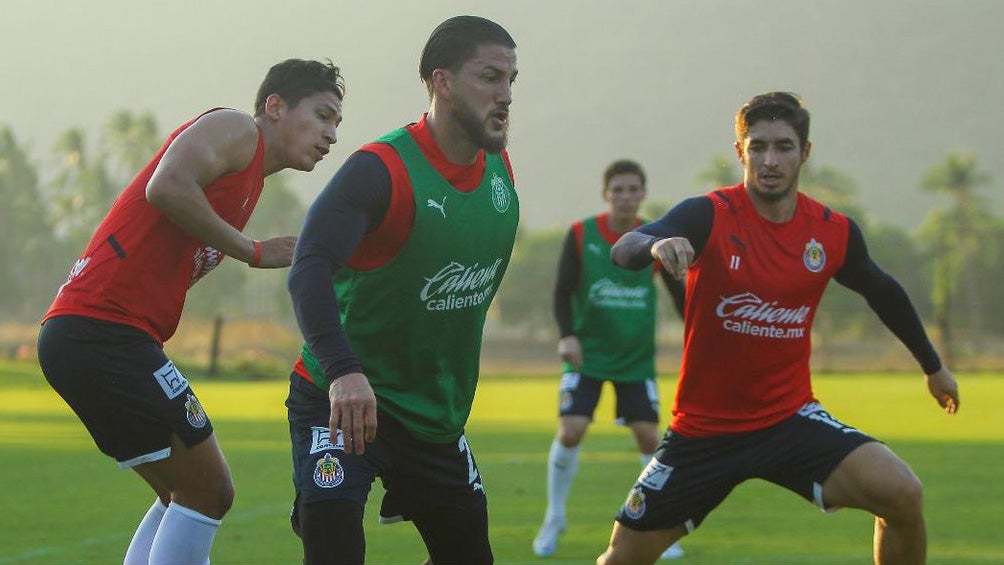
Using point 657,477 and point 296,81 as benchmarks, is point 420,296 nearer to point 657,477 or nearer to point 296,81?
point 296,81

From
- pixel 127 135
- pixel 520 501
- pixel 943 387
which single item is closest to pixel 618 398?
pixel 520 501

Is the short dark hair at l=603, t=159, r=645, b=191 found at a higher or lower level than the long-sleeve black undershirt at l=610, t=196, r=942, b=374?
higher

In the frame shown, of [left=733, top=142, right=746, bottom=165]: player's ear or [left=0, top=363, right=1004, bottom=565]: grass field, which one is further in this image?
[left=0, top=363, right=1004, bottom=565]: grass field

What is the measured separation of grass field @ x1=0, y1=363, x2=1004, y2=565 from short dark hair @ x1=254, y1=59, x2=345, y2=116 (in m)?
3.40

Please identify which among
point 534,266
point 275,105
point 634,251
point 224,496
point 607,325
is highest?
point 534,266

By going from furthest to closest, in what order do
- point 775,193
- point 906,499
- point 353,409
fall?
point 775,193
point 906,499
point 353,409

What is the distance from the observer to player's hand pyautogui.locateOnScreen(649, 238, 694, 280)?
495 cm

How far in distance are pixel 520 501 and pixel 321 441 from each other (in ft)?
21.3

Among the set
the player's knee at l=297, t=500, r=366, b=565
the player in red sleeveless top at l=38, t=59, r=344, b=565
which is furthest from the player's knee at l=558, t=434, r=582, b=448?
the player's knee at l=297, t=500, r=366, b=565

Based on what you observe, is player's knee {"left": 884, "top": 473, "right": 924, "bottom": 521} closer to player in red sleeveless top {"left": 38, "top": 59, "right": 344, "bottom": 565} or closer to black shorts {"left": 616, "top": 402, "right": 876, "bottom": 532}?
black shorts {"left": 616, "top": 402, "right": 876, "bottom": 532}

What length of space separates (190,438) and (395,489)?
90 cm

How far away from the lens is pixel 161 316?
555 centimetres

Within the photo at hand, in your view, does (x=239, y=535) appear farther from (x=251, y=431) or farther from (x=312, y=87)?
(x=251, y=431)

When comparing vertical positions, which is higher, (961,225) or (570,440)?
(961,225)
